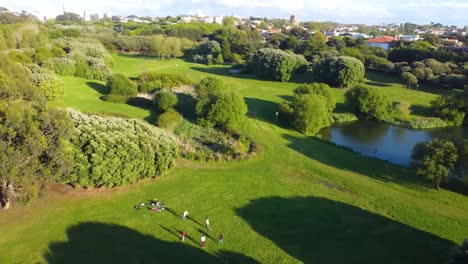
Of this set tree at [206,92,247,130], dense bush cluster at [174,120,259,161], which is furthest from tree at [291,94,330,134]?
dense bush cluster at [174,120,259,161]

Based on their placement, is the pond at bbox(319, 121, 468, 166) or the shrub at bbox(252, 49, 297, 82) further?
the shrub at bbox(252, 49, 297, 82)

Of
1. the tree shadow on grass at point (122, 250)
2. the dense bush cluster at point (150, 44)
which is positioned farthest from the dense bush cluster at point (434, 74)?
the dense bush cluster at point (150, 44)

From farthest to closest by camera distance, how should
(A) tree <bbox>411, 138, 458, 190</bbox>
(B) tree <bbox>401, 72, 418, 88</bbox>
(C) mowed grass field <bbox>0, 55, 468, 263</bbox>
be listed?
(B) tree <bbox>401, 72, 418, 88</bbox>, (A) tree <bbox>411, 138, 458, 190</bbox>, (C) mowed grass field <bbox>0, 55, 468, 263</bbox>

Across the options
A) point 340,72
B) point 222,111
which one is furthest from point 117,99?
point 340,72

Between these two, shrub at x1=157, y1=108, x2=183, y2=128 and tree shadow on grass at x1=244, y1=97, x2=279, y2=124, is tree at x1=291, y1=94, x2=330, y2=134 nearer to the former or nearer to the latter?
tree shadow on grass at x1=244, y1=97, x2=279, y2=124

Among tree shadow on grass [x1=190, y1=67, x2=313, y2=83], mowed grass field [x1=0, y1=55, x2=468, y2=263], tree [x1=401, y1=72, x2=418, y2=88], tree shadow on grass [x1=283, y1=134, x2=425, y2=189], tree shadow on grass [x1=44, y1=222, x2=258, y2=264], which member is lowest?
tree shadow on grass [x1=44, y1=222, x2=258, y2=264]

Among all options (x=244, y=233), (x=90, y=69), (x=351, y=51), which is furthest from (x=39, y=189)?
(x=351, y=51)

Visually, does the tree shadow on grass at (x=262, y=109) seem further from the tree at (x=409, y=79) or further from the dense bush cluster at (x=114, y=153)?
the tree at (x=409, y=79)
